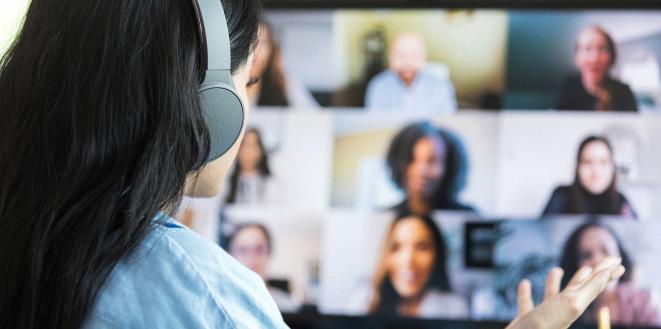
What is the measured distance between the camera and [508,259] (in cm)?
133

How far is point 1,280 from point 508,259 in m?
0.90

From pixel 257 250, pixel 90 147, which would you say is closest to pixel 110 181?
pixel 90 147

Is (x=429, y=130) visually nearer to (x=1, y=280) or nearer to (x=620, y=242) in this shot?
(x=620, y=242)

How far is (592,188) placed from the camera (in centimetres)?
132

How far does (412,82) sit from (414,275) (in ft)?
0.98

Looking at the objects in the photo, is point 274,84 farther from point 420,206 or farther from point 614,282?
point 614,282

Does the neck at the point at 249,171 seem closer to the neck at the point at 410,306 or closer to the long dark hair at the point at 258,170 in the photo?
the long dark hair at the point at 258,170

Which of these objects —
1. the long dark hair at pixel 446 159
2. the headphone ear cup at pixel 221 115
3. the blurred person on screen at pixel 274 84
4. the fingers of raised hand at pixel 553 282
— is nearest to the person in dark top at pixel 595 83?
the long dark hair at pixel 446 159

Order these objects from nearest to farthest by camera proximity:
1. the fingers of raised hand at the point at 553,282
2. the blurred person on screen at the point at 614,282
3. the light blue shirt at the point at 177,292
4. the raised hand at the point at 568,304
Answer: the light blue shirt at the point at 177,292
the raised hand at the point at 568,304
the fingers of raised hand at the point at 553,282
the blurred person on screen at the point at 614,282

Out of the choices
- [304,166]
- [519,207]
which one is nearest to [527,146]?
[519,207]

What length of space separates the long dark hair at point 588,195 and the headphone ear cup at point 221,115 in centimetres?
82

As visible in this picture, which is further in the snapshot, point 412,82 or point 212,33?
point 412,82

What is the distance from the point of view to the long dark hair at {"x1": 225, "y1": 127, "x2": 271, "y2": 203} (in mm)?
1393

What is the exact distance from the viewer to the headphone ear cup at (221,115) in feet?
1.95
